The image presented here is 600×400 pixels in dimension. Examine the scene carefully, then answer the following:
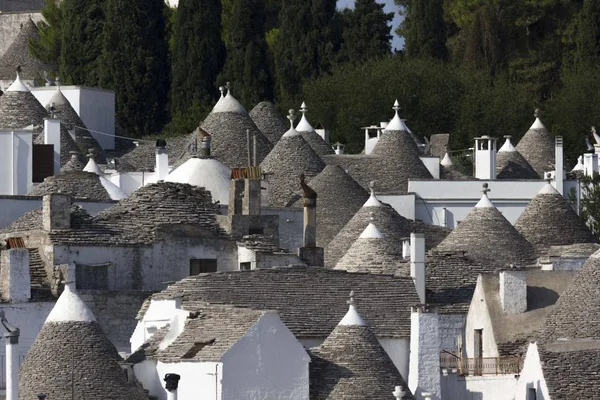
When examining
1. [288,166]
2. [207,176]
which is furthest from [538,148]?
[207,176]

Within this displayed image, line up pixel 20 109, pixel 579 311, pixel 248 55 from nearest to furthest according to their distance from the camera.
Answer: pixel 579 311
pixel 20 109
pixel 248 55

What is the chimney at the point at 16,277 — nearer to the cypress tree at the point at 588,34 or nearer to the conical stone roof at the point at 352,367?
the conical stone roof at the point at 352,367

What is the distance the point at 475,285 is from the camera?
5562 cm

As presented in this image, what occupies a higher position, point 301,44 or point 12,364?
point 301,44

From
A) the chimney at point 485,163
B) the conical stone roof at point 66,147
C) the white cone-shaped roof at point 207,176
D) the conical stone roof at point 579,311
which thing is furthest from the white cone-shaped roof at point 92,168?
the conical stone roof at point 579,311

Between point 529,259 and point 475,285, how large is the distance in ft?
22.4

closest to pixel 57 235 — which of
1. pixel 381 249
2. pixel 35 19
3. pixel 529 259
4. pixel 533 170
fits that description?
pixel 381 249

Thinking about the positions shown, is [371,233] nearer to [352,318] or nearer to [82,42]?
[352,318]

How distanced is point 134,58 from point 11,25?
23.5 meters

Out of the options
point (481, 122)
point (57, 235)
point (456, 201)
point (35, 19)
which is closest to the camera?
point (57, 235)

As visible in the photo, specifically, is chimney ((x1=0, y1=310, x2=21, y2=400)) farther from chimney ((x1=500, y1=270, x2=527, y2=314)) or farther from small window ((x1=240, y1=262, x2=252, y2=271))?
small window ((x1=240, y1=262, x2=252, y2=271))

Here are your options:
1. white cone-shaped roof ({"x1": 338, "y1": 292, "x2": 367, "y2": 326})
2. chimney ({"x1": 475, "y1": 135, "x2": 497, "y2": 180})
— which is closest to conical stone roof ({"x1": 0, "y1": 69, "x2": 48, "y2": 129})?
chimney ({"x1": 475, "y1": 135, "x2": 497, "y2": 180})

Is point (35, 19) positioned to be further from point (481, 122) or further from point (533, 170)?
point (533, 170)

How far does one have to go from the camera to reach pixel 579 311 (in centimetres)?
4816
